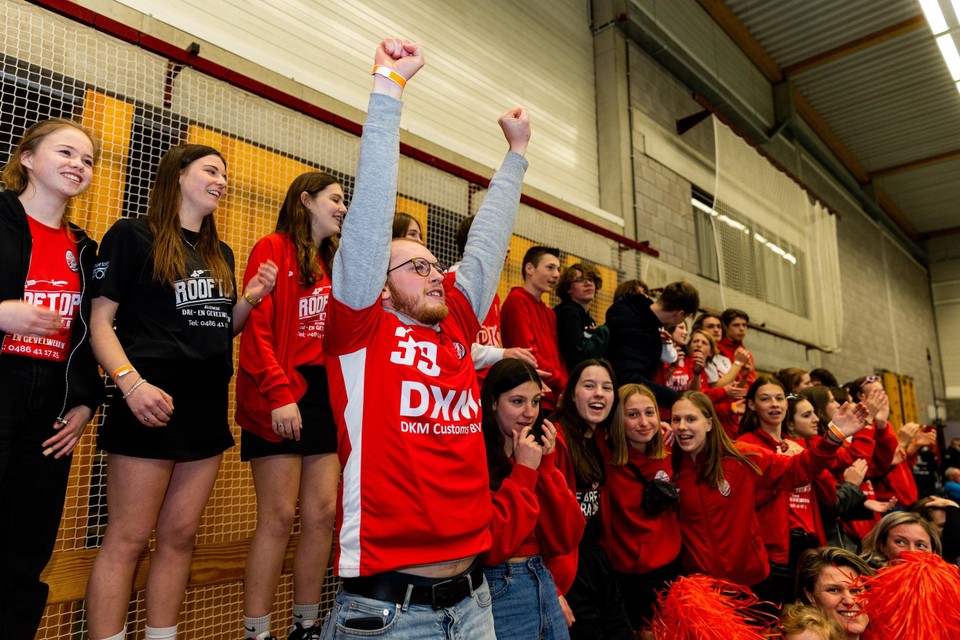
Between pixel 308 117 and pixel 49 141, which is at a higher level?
pixel 308 117

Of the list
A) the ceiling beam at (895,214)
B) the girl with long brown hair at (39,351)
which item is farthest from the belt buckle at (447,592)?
the ceiling beam at (895,214)

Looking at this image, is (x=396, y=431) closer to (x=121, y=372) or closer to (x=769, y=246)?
(x=121, y=372)

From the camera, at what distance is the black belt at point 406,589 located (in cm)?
137

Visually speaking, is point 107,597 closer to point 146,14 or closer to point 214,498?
point 214,498

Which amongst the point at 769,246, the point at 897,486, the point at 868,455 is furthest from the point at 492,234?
the point at 769,246

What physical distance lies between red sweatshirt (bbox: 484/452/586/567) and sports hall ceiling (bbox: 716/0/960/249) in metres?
8.40

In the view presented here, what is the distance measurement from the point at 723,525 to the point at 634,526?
0.46m

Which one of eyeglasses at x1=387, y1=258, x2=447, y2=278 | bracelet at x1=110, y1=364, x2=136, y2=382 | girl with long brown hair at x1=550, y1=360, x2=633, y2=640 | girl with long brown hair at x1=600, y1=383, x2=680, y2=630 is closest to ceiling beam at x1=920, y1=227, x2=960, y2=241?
girl with long brown hair at x1=600, y1=383, x2=680, y2=630

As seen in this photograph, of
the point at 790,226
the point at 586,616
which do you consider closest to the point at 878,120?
the point at 790,226

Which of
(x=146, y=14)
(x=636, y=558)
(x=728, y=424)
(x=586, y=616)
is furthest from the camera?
(x=728, y=424)

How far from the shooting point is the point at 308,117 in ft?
11.3

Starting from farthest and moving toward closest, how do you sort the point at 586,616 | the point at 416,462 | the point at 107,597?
1. the point at 586,616
2. the point at 107,597
3. the point at 416,462

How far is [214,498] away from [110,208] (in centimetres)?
131

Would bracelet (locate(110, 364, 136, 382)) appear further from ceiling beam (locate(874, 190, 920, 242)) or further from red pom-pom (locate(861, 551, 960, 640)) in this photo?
ceiling beam (locate(874, 190, 920, 242))
